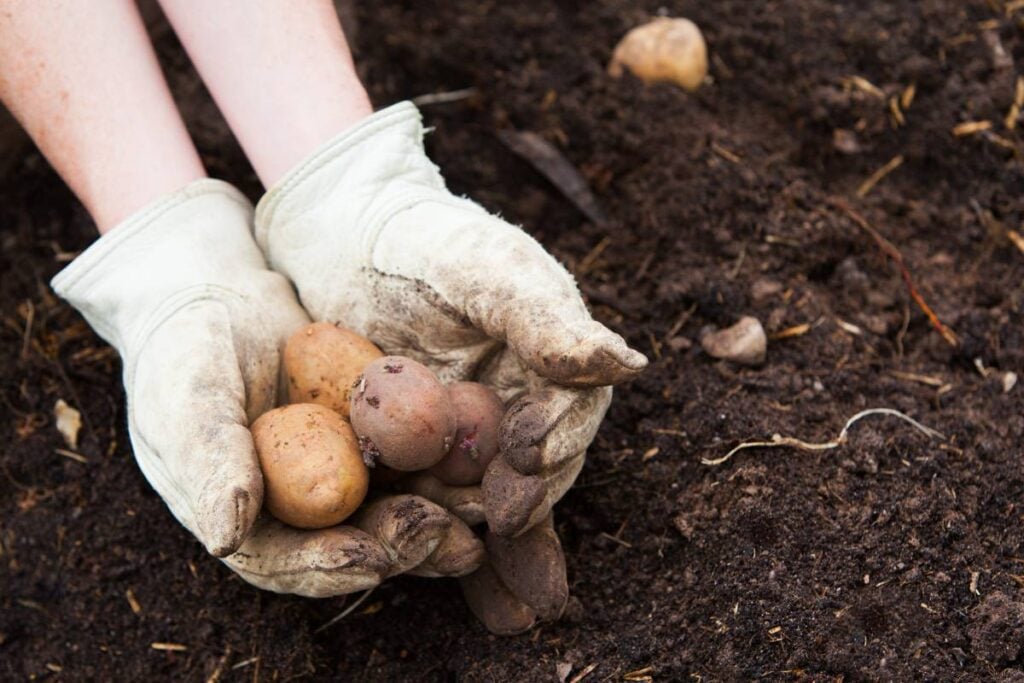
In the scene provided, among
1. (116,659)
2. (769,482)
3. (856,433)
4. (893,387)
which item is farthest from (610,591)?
(116,659)

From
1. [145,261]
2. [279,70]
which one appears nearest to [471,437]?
[145,261]

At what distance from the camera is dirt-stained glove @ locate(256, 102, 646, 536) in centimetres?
179

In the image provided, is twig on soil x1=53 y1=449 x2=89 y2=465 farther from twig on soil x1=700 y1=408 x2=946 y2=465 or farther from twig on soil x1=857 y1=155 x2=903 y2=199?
twig on soil x1=857 y1=155 x2=903 y2=199

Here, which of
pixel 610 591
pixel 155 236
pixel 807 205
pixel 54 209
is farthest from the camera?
pixel 54 209

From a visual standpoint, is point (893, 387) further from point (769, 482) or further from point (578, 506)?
point (578, 506)

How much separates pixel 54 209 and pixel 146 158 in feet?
2.99

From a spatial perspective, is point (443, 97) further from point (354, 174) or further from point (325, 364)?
point (325, 364)

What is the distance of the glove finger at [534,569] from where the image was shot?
1.92 meters

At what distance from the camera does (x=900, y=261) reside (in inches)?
106

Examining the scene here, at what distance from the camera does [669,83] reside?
3.19m

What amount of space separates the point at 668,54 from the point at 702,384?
129 cm

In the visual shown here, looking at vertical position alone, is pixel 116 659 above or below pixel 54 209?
below

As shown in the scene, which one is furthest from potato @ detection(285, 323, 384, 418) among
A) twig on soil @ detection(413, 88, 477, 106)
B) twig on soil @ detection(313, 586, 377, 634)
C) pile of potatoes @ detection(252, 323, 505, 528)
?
twig on soil @ detection(413, 88, 477, 106)

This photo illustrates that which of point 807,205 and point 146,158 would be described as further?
point 807,205
